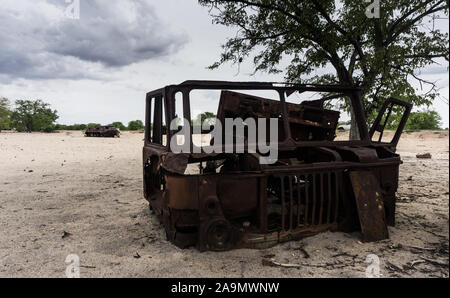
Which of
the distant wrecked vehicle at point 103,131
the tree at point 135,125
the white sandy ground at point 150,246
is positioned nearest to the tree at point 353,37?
the white sandy ground at point 150,246

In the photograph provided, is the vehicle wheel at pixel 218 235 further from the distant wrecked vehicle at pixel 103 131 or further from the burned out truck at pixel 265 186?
the distant wrecked vehicle at pixel 103 131

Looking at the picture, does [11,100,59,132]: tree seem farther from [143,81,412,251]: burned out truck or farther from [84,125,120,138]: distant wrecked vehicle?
[143,81,412,251]: burned out truck

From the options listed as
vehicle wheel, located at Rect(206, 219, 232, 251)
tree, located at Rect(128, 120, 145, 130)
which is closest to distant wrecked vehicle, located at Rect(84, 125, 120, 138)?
tree, located at Rect(128, 120, 145, 130)

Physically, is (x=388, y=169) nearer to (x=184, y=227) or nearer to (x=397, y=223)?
(x=397, y=223)
